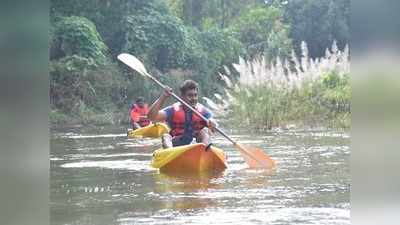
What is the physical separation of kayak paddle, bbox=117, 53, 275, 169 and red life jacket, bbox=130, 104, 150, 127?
0.57ft

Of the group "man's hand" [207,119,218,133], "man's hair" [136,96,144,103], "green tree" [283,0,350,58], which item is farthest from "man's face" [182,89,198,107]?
"green tree" [283,0,350,58]

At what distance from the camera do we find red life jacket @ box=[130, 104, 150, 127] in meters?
3.78

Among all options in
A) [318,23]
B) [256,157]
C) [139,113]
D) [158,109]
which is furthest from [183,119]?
[318,23]

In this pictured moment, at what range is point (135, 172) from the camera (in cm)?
374

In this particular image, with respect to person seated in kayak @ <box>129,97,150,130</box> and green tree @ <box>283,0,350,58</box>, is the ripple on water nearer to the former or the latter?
person seated in kayak @ <box>129,97,150,130</box>

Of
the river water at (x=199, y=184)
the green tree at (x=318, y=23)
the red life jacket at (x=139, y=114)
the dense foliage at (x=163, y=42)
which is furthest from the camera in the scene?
the red life jacket at (x=139, y=114)

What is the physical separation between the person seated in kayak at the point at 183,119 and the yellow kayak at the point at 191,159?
0.30 ft

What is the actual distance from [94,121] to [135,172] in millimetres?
418

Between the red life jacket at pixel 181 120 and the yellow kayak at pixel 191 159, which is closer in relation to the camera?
the yellow kayak at pixel 191 159

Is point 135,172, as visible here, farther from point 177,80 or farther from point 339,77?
point 339,77

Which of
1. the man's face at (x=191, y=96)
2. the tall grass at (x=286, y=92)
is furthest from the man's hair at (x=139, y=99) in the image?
the tall grass at (x=286, y=92)

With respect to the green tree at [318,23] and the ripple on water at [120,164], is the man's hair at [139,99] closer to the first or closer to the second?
the ripple on water at [120,164]

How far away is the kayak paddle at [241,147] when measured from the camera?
3662mm

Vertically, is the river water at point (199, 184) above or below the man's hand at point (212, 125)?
below
